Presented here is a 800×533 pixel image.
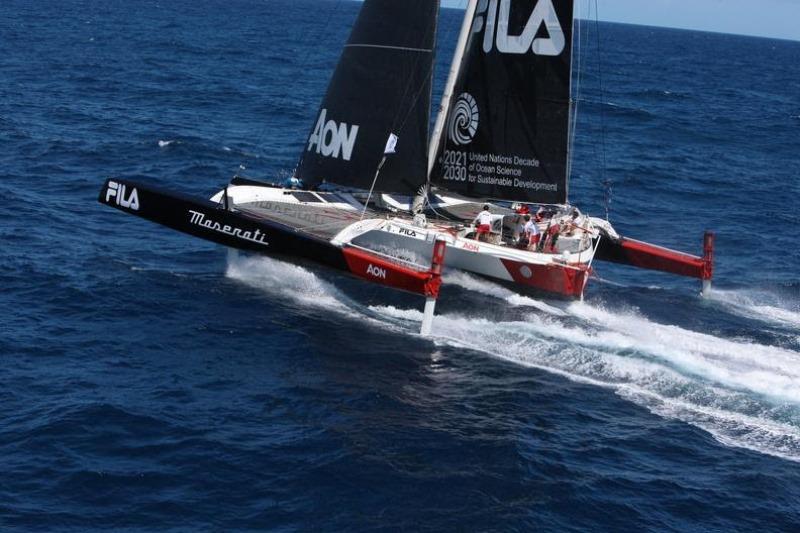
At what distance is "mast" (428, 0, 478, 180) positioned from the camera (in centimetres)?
2658

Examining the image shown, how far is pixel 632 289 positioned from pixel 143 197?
43.6ft

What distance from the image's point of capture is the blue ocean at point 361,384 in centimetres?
1648

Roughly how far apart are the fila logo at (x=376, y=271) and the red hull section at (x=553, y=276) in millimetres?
3573

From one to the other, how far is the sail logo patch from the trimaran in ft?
0.10

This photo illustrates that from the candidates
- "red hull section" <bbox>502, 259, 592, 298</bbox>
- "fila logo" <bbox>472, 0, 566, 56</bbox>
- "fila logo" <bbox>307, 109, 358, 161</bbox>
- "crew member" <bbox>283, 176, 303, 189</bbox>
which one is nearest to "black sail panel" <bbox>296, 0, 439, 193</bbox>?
"fila logo" <bbox>307, 109, 358, 161</bbox>

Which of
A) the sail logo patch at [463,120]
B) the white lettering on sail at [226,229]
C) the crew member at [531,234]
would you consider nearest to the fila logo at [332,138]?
the sail logo patch at [463,120]

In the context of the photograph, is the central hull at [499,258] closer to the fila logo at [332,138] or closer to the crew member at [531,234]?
the crew member at [531,234]

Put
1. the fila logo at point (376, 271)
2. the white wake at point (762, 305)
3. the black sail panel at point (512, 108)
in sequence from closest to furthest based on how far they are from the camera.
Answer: the fila logo at point (376, 271) → the black sail panel at point (512, 108) → the white wake at point (762, 305)

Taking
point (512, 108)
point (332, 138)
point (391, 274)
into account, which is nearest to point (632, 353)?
point (391, 274)

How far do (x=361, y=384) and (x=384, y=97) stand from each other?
9.12m

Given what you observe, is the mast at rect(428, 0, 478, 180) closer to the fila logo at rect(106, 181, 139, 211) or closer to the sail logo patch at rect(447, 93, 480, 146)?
the sail logo patch at rect(447, 93, 480, 146)

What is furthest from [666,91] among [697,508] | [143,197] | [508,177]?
[697,508]

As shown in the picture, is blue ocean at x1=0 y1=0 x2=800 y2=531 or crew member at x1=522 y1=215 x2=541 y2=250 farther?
crew member at x1=522 y1=215 x2=541 y2=250

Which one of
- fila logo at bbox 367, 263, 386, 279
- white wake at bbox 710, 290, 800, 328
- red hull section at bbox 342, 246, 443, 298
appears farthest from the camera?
white wake at bbox 710, 290, 800, 328
